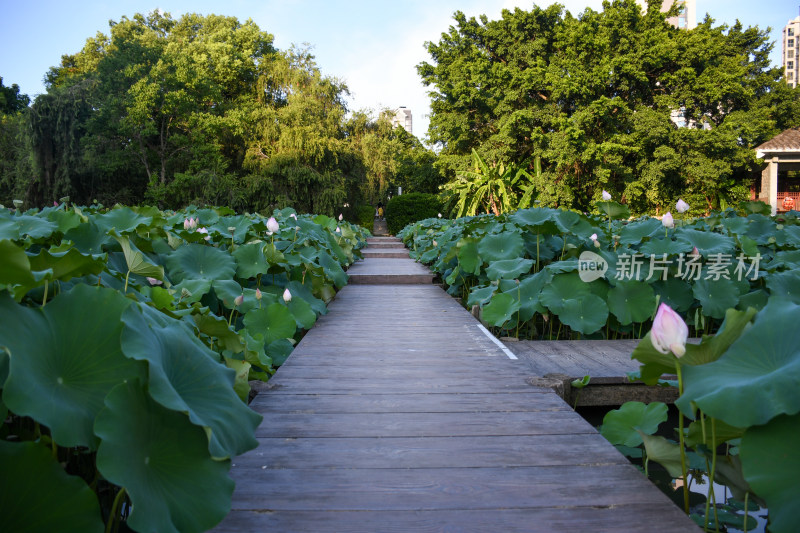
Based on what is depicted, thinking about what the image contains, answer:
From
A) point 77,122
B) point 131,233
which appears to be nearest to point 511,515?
point 131,233

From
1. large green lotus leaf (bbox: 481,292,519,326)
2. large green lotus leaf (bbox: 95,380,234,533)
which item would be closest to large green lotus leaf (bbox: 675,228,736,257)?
large green lotus leaf (bbox: 481,292,519,326)

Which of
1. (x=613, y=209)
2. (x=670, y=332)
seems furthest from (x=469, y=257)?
(x=670, y=332)

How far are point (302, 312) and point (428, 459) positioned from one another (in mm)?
1684

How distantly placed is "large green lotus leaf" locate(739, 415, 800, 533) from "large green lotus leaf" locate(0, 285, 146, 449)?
110cm

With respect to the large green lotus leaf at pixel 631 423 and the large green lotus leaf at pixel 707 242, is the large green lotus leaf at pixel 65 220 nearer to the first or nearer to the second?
the large green lotus leaf at pixel 631 423

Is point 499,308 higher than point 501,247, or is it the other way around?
point 501,247

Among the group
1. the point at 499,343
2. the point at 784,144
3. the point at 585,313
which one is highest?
the point at 784,144

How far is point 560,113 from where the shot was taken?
16656 millimetres

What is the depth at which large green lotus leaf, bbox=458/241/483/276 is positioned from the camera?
4098 mm

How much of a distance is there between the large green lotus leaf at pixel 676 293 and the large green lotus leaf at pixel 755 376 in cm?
218

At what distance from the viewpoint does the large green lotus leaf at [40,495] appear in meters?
0.77

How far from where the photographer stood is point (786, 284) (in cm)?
275

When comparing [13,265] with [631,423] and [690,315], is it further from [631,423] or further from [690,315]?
[690,315]

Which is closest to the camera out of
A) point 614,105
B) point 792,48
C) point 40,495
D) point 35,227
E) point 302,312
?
point 40,495
